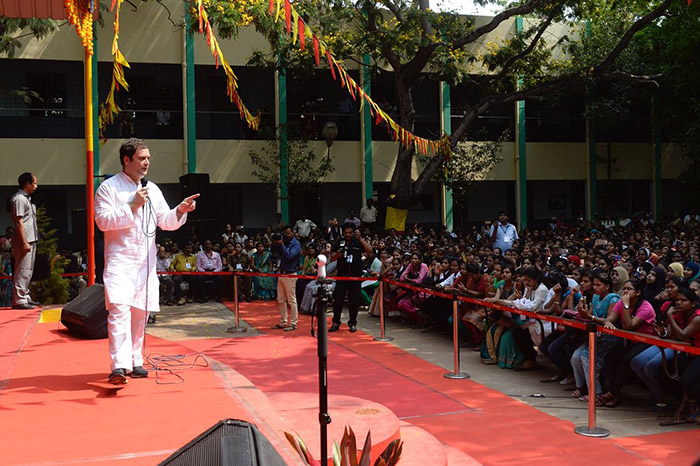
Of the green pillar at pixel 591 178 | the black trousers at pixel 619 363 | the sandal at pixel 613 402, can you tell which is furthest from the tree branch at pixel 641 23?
the sandal at pixel 613 402

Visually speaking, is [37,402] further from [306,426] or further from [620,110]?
[620,110]

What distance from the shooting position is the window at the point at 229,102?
73.2 ft

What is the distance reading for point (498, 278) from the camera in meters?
10.8

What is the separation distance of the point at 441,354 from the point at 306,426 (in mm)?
5551

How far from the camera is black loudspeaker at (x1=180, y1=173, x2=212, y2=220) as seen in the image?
16.2 meters

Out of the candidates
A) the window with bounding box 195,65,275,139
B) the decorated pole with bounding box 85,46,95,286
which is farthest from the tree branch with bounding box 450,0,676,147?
the decorated pole with bounding box 85,46,95,286

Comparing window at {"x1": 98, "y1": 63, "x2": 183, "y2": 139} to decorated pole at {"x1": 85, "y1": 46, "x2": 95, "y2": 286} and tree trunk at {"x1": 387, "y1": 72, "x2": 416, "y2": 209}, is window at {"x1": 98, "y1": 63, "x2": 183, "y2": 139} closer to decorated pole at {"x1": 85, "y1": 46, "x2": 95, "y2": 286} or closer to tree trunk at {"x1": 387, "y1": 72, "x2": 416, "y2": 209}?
tree trunk at {"x1": 387, "y1": 72, "x2": 416, "y2": 209}

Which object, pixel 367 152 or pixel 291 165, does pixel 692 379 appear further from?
pixel 367 152

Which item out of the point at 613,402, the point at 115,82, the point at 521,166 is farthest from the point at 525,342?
the point at 521,166

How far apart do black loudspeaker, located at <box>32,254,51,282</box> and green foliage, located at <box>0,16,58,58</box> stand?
804 cm

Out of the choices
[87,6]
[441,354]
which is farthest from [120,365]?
[441,354]

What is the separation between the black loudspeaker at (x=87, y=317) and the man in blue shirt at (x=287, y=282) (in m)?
4.59

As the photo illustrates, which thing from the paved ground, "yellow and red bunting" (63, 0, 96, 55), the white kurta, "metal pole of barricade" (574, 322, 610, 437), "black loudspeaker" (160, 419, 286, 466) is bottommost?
the paved ground

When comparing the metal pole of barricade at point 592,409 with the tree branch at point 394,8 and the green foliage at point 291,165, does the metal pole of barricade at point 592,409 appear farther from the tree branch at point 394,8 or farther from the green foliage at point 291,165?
the green foliage at point 291,165
